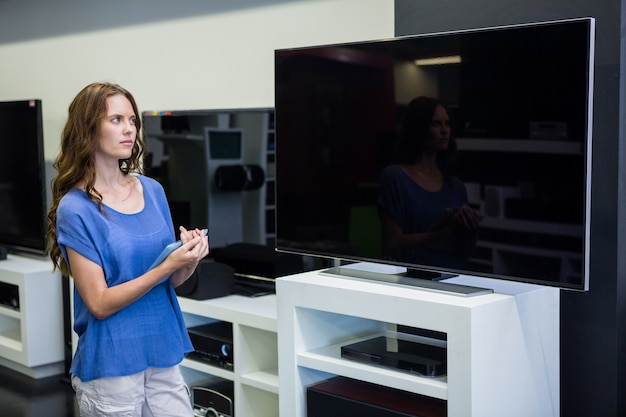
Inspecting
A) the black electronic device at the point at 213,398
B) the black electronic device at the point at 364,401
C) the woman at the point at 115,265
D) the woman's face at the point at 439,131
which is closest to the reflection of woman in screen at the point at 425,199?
the woman's face at the point at 439,131

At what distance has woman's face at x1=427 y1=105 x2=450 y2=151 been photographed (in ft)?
8.26

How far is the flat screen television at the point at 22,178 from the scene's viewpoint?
4.61 m

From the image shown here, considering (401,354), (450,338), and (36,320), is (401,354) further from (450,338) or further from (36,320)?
(36,320)

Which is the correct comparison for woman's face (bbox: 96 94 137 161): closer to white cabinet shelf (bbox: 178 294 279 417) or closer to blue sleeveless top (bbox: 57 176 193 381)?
blue sleeveless top (bbox: 57 176 193 381)

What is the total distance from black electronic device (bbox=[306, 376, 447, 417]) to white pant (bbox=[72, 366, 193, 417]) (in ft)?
1.70

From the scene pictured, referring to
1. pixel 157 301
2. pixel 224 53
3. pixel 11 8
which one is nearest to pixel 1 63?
pixel 11 8

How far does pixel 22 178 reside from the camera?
4.75 meters

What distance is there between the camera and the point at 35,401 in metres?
4.10

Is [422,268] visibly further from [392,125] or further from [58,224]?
[58,224]

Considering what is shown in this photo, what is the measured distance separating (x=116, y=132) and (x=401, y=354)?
41.8 inches

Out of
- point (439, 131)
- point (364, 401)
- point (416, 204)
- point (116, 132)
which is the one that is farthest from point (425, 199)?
point (116, 132)

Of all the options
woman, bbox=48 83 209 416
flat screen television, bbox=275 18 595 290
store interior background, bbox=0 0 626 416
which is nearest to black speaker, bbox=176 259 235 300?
flat screen television, bbox=275 18 595 290

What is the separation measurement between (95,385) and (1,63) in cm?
381

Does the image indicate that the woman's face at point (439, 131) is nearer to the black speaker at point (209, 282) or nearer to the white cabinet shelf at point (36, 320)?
the black speaker at point (209, 282)
